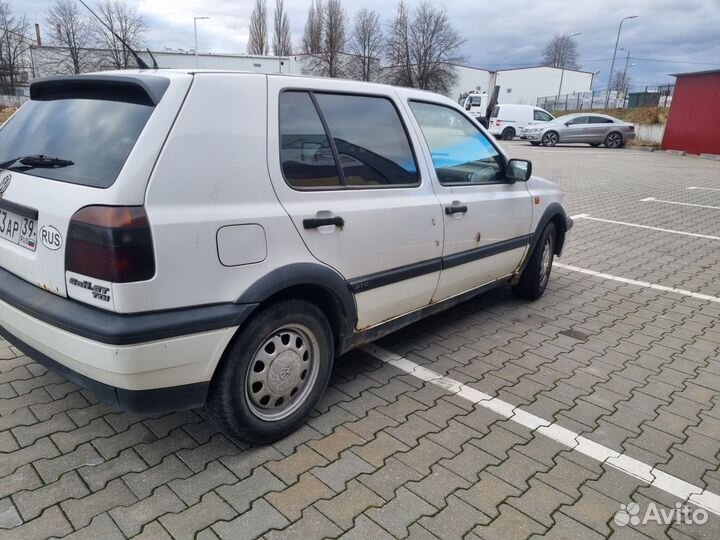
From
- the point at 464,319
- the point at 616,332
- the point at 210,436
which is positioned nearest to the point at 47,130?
the point at 210,436

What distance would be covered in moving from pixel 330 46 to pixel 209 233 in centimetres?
5747

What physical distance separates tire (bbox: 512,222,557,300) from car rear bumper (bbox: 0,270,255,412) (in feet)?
10.5

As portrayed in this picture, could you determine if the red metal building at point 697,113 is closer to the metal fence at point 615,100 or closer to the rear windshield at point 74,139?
the metal fence at point 615,100

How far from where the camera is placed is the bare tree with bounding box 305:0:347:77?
174ft

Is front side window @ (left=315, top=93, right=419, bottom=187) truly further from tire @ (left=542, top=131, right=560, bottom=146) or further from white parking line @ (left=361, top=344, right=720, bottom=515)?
tire @ (left=542, top=131, right=560, bottom=146)

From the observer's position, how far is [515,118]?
91.9 feet

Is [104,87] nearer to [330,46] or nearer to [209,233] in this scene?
[209,233]

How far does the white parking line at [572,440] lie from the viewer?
241 centimetres

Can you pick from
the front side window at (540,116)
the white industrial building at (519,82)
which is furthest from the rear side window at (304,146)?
the white industrial building at (519,82)

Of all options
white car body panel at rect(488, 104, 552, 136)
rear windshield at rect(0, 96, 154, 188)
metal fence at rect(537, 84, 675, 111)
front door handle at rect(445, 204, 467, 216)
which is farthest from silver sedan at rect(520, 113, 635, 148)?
rear windshield at rect(0, 96, 154, 188)

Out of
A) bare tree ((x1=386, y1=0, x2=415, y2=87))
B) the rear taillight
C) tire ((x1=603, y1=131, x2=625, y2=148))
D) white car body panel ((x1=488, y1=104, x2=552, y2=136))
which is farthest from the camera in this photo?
bare tree ((x1=386, y1=0, x2=415, y2=87))

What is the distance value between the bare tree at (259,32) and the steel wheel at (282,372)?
221ft

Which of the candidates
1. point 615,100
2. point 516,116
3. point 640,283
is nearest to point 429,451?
point 640,283

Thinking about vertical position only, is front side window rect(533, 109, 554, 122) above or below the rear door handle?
above
